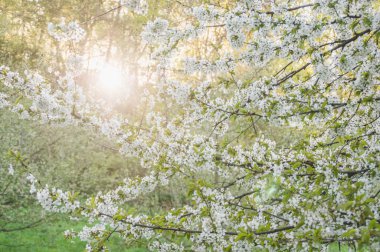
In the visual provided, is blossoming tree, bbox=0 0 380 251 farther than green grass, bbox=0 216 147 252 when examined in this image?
No

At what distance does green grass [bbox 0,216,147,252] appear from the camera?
8.79 metres

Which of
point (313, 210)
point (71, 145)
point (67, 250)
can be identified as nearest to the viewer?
point (313, 210)

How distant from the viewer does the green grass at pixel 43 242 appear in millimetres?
8789

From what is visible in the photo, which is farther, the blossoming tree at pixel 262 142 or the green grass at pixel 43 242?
the green grass at pixel 43 242

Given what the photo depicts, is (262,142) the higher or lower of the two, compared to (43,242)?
higher

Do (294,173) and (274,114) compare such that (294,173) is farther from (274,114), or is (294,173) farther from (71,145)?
(71,145)

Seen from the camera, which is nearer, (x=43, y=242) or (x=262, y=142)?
(x=262, y=142)

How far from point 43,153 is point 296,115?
9.69m

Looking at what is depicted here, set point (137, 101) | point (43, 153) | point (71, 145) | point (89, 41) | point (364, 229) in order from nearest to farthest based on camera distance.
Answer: point (364, 229) → point (43, 153) → point (71, 145) → point (137, 101) → point (89, 41)

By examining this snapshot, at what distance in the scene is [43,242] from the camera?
9477 millimetres

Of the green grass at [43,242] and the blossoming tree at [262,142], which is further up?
the blossoming tree at [262,142]

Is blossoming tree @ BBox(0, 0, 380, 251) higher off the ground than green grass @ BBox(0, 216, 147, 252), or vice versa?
blossoming tree @ BBox(0, 0, 380, 251)

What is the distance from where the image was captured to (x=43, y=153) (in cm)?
1185

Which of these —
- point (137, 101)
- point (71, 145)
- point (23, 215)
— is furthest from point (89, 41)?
point (23, 215)
